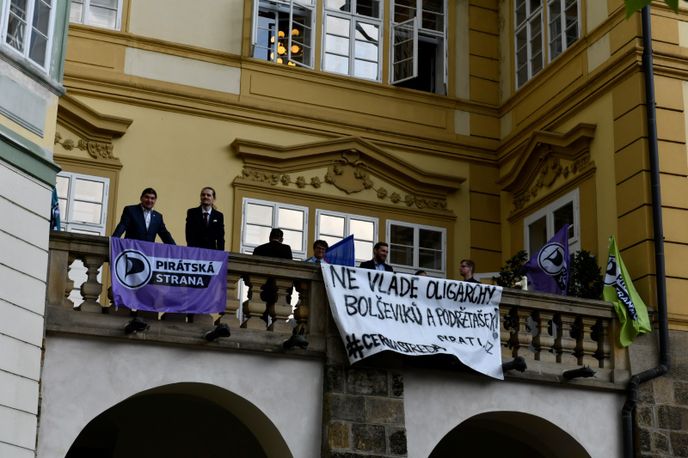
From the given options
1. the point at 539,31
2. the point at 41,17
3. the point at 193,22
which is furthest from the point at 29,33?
the point at 539,31

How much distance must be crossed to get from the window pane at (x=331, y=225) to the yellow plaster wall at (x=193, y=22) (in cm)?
263

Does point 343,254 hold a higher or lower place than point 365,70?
lower

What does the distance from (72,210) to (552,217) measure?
624 cm

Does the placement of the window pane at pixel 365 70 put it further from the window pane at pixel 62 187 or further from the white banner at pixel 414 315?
the white banner at pixel 414 315

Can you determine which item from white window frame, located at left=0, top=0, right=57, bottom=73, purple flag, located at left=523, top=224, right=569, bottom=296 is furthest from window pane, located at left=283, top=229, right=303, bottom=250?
white window frame, located at left=0, top=0, right=57, bottom=73

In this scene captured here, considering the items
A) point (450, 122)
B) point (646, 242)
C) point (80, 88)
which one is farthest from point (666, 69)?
point (80, 88)

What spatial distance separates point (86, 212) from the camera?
55.4 ft

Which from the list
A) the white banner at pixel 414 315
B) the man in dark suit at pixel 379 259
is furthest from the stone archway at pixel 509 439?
the man in dark suit at pixel 379 259

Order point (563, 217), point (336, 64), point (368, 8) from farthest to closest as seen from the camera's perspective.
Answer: point (368, 8)
point (336, 64)
point (563, 217)

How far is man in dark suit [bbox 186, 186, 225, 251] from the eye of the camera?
1427 centimetres

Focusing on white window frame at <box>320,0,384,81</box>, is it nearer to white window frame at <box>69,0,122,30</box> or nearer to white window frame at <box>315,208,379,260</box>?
white window frame at <box>315,208,379,260</box>

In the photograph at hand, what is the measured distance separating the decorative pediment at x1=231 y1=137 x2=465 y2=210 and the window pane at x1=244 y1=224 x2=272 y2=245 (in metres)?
0.62

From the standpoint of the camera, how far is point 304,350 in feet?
44.8

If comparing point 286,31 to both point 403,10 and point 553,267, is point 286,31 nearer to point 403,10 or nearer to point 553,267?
point 403,10
